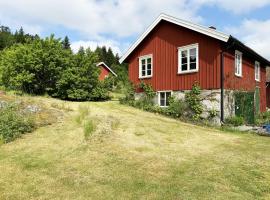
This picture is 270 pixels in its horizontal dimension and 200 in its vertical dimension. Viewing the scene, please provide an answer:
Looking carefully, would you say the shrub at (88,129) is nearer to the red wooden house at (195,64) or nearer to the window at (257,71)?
the red wooden house at (195,64)

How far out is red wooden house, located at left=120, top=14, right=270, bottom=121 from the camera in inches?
722

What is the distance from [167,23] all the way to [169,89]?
4.49 metres

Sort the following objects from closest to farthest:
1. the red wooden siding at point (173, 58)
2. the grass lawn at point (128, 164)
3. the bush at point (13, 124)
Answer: the grass lawn at point (128, 164) → the bush at point (13, 124) → the red wooden siding at point (173, 58)

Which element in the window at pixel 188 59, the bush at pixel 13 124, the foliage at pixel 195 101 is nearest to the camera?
the bush at pixel 13 124

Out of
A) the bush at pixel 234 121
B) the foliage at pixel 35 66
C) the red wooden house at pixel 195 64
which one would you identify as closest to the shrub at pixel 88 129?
the red wooden house at pixel 195 64

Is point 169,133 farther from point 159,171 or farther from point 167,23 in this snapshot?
point 167,23

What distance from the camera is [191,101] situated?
19219 millimetres

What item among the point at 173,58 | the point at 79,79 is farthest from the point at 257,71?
the point at 79,79

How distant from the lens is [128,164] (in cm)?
877

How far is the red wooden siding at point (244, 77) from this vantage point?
18703 millimetres

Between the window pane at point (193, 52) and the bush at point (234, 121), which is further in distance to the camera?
the window pane at point (193, 52)

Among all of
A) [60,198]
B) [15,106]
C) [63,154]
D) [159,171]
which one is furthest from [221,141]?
[15,106]

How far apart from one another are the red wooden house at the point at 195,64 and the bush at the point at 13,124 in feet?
33.9

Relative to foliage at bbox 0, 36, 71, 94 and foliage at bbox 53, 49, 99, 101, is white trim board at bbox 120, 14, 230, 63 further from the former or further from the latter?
foliage at bbox 0, 36, 71, 94
